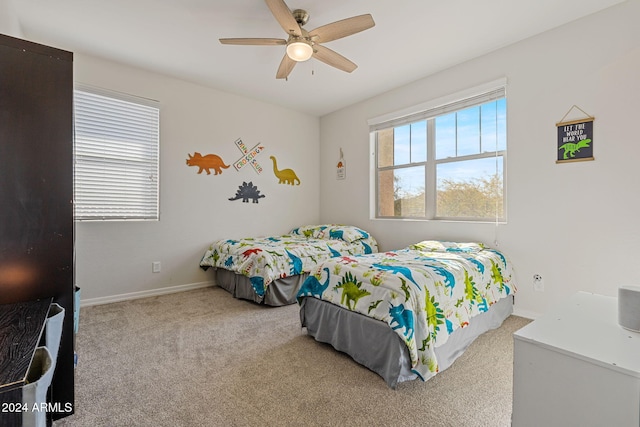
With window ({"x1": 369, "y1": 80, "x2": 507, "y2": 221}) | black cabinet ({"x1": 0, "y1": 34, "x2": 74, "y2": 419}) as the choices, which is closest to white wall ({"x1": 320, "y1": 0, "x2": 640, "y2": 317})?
window ({"x1": 369, "y1": 80, "x2": 507, "y2": 221})

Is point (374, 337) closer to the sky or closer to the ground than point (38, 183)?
closer to the ground

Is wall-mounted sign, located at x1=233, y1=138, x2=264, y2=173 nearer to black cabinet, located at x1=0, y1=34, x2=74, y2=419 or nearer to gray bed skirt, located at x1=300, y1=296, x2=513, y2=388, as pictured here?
gray bed skirt, located at x1=300, y1=296, x2=513, y2=388

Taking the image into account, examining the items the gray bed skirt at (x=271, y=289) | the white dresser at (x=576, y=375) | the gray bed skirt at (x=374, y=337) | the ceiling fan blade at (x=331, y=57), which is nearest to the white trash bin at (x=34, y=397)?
the white dresser at (x=576, y=375)

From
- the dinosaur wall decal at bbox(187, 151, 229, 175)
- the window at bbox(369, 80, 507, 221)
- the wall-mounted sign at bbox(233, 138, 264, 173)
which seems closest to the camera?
the window at bbox(369, 80, 507, 221)

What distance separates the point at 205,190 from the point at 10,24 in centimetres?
208

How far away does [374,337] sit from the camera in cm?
178

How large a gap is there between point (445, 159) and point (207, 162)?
114 inches

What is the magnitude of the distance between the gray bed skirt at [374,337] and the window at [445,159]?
1189 mm

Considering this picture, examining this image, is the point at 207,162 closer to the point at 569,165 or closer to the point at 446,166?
the point at 446,166

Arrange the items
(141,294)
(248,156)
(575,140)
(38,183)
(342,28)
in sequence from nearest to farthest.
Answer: (38,183)
(342,28)
(575,140)
(141,294)
(248,156)

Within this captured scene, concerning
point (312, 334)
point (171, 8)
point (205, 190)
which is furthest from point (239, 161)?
point (312, 334)

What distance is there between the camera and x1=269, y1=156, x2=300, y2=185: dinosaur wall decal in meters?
4.35

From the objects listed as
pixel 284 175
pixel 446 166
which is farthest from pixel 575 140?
pixel 284 175

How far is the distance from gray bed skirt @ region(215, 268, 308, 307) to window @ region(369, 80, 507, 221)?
162 centimetres
